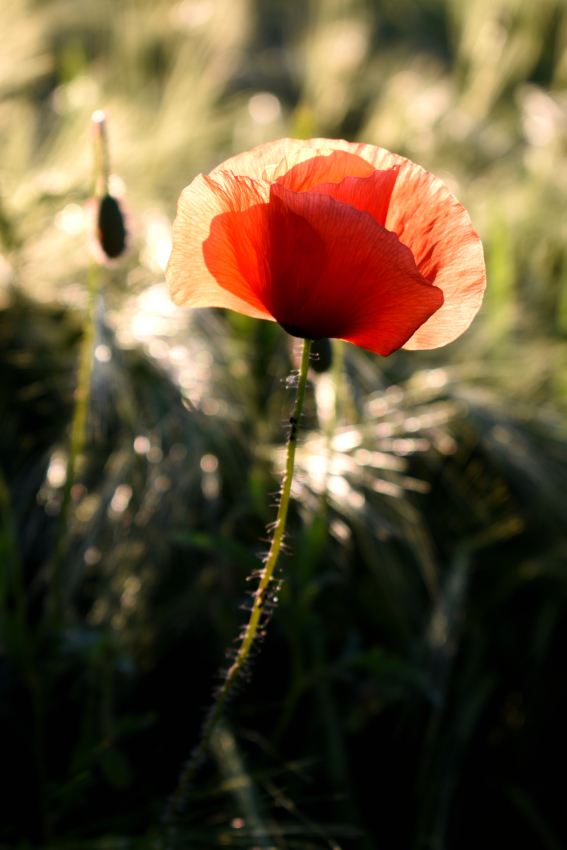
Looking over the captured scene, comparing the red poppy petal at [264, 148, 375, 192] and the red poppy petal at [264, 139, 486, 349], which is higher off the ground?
the red poppy petal at [264, 148, 375, 192]

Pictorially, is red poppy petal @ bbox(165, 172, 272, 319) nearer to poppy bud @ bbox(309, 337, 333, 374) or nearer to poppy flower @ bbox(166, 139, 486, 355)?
poppy flower @ bbox(166, 139, 486, 355)

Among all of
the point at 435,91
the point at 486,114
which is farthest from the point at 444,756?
the point at 486,114

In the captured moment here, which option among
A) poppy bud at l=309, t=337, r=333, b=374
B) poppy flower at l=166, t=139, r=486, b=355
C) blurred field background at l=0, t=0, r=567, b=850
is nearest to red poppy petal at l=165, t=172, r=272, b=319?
poppy flower at l=166, t=139, r=486, b=355

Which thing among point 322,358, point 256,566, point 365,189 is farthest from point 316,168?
point 256,566

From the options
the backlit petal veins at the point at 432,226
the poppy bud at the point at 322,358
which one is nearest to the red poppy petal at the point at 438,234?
the backlit petal veins at the point at 432,226

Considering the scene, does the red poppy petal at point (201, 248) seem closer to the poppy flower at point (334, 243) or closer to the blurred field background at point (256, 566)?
the poppy flower at point (334, 243)

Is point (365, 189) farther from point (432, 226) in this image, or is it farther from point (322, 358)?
point (322, 358)
